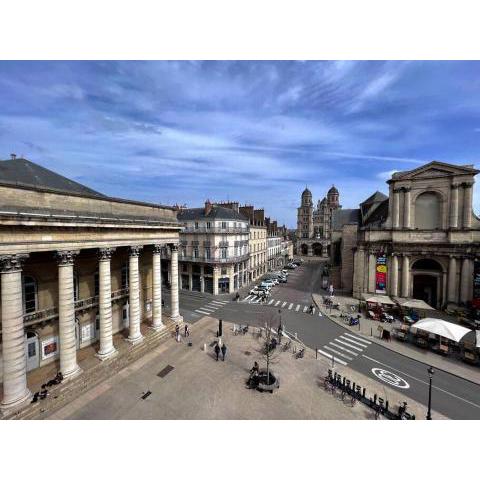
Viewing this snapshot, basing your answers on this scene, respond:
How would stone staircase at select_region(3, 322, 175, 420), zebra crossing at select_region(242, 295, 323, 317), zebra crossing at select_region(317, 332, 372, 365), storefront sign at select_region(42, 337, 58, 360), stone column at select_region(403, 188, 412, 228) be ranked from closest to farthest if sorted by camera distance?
stone staircase at select_region(3, 322, 175, 420), storefront sign at select_region(42, 337, 58, 360), zebra crossing at select_region(317, 332, 372, 365), stone column at select_region(403, 188, 412, 228), zebra crossing at select_region(242, 295, 323, 317)

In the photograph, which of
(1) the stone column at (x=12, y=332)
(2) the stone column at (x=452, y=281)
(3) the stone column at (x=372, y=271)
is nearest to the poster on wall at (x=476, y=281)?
(2) the stone column at (x=452, y=281)

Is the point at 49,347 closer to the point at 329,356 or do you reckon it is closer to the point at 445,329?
the point at 329,356

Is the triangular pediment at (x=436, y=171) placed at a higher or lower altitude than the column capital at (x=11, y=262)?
higher

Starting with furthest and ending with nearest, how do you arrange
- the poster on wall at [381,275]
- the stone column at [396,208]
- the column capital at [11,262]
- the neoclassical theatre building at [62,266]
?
the poster on wall at [381,275]
the stone column at [396,208]
the neoclassical theatre building at [62,266]
the column capital at [11,262]

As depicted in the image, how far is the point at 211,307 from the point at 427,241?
86.8 ft

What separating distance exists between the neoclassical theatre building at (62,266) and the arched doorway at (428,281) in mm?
28370

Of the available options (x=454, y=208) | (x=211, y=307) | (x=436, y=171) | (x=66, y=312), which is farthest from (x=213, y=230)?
(x=454, y=208)

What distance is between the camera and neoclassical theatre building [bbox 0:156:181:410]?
10508mm

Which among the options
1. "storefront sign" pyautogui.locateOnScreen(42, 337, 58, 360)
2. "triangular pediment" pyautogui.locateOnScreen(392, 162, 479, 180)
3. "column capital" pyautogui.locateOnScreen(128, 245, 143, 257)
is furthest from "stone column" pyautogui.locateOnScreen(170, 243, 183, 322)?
"triangular pediment" pyautogui.locateOnScreen(392, 162, 479, 180)

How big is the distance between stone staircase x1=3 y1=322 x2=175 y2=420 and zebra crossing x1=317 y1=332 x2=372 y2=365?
531 inches

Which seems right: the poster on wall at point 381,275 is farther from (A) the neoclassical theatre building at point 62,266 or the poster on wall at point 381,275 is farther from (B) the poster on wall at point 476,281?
(A) the neoclassical theatre building at point 62,266

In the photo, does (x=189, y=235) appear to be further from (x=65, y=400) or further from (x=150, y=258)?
(x=65, y=400)

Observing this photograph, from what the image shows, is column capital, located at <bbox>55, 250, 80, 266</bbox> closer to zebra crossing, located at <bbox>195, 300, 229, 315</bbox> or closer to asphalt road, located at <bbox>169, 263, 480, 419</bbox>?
asphalt road, located at <bbox>169, 263, 480, 419</bbox>

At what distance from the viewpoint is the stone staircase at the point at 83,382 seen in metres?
11.2
